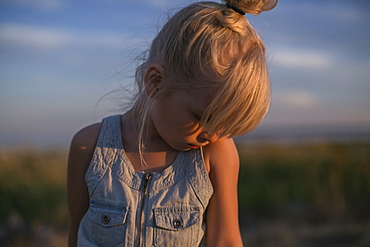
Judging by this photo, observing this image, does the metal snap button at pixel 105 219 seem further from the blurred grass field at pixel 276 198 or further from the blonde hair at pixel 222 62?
the blurred grass field at pixel 276 198

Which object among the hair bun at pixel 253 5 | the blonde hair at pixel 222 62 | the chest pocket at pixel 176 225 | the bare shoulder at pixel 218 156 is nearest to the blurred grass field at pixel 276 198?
the chest pocket at pixel 176 225

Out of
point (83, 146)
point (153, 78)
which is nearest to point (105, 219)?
point (83, 146)

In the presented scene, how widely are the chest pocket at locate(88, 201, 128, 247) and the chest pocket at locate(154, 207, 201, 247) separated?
12 centimetres

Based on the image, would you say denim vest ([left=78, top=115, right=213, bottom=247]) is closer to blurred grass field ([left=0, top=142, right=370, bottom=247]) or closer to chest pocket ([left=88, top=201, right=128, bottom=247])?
chest pocket ([left=88, top=201, right=128, bottom=247])

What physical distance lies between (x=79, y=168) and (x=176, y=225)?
44cm

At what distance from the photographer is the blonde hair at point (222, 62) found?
4.39ft

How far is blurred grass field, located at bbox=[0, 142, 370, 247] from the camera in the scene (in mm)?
3365

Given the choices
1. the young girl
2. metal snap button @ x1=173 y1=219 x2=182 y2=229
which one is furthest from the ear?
metal snap button @ x1=173 y1=219 x2=182 y2=229

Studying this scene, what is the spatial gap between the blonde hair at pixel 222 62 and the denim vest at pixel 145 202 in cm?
24

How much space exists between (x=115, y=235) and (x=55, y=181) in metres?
2.83

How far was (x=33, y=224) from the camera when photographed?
3.32 m

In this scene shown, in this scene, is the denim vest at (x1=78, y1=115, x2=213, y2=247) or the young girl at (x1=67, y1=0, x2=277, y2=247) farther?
the denim vest at (x1=78, y1=115, x2=213, y2=247)

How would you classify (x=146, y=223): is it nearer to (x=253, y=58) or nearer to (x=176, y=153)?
(x=176, y=153)

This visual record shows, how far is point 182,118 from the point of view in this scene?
142 cm
